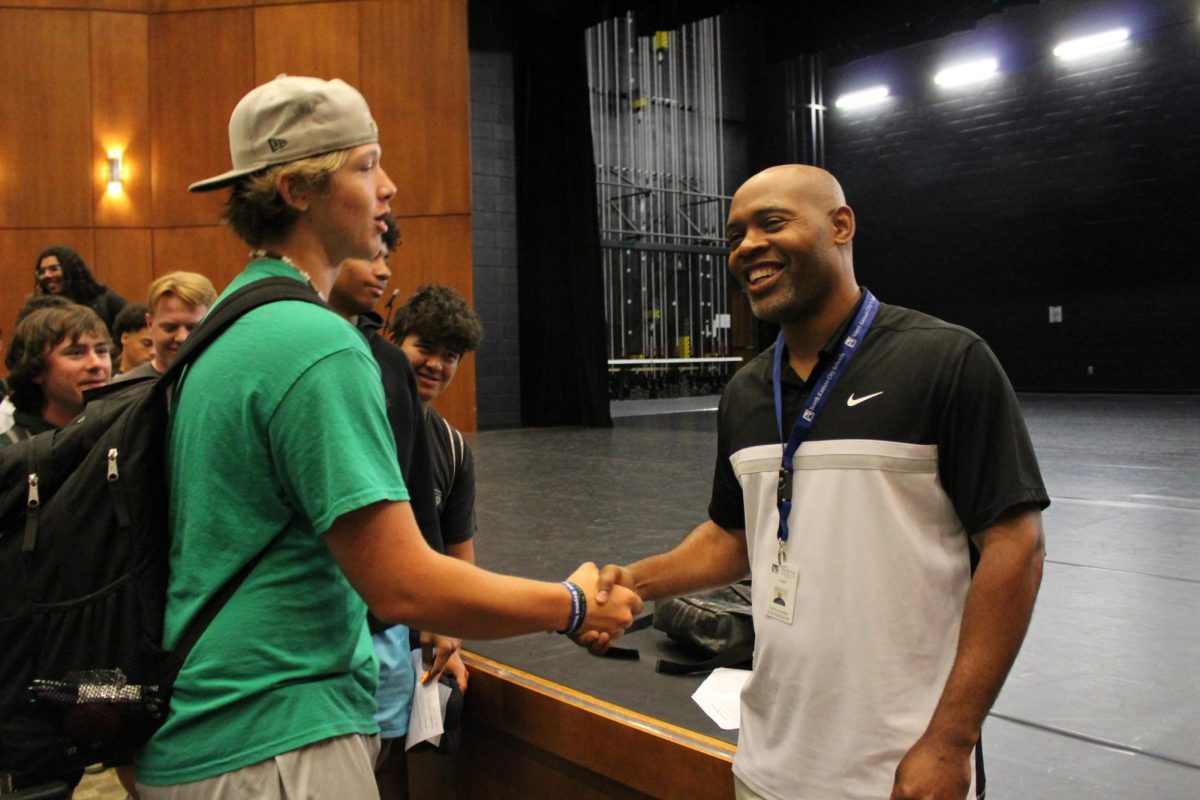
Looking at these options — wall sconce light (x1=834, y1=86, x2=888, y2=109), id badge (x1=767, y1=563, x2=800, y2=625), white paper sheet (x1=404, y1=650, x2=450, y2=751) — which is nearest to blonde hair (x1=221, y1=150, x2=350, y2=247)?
id badge (x1=767, y1=563, x2=800, y2=625)

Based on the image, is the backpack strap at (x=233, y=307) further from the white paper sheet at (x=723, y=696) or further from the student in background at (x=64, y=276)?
the student in background at (x=64, y=276)

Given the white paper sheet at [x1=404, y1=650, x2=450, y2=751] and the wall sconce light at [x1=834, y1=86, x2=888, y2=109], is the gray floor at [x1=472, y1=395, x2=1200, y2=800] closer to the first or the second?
the white paper sheet at [x1=404, y1=650, x2=450, y2=751]

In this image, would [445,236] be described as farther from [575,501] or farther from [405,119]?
[575,501]

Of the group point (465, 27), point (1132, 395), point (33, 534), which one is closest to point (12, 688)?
point (33, 534)

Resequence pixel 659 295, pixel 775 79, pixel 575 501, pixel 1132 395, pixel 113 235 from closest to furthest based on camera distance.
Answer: pixel 575 501
pixel 113 235
pixel 1132 395
pixel 659 295
pixel 775 79

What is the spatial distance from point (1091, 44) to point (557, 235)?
7537 mm

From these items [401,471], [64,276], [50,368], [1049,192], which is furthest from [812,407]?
[1049,192]

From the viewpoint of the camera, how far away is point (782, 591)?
1279 millimetres

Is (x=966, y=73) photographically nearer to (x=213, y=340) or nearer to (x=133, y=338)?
(x=133, y=338)

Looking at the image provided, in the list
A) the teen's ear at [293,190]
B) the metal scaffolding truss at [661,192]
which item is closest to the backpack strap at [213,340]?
the teen's ear at [293,190]

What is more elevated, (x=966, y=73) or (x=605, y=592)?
(x=966, y=73)

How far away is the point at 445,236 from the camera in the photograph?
28.5ft

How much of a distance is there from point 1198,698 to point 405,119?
7.95m

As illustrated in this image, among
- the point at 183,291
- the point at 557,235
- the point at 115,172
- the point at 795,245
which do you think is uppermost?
the point at 115,172
